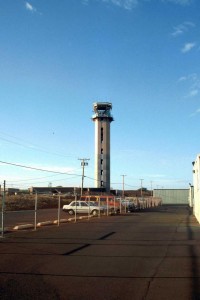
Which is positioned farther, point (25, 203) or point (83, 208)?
point (25, 203)

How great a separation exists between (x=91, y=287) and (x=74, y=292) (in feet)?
1.63

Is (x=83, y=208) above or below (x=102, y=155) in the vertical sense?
below

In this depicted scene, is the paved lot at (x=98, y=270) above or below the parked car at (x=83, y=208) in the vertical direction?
below

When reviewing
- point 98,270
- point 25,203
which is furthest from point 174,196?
point 98,270

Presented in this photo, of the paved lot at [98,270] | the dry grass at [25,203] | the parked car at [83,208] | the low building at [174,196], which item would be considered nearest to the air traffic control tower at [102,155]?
the low building at [174,196]

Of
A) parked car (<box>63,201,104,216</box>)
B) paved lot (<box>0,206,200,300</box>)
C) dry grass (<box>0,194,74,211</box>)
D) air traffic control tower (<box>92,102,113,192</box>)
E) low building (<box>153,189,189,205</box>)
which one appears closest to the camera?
paved lot (<box>0,206,200,300</box>)

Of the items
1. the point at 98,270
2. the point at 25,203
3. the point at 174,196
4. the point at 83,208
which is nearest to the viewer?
the point at 98,270

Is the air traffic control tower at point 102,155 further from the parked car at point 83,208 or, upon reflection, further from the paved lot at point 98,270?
the paved lot at point 98,270

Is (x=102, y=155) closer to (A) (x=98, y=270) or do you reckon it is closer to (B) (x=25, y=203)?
(B) (x=25, y=203)

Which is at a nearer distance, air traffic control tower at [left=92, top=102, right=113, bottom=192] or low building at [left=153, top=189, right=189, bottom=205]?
low building at [left=153, top=189, right=189, bottom=205]

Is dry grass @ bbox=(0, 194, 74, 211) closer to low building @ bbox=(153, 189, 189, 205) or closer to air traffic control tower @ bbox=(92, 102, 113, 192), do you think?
air traffic control tower @ bbox=(92, 102, 113, 192)

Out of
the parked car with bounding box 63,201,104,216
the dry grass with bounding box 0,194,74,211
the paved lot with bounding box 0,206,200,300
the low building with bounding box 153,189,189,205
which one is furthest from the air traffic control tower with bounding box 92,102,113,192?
the paved lot with bounding box 0,206,200,300

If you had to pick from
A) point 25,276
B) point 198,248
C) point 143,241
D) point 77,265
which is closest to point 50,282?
point 25,276

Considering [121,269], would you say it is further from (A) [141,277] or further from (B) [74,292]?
(B) [74,292]
